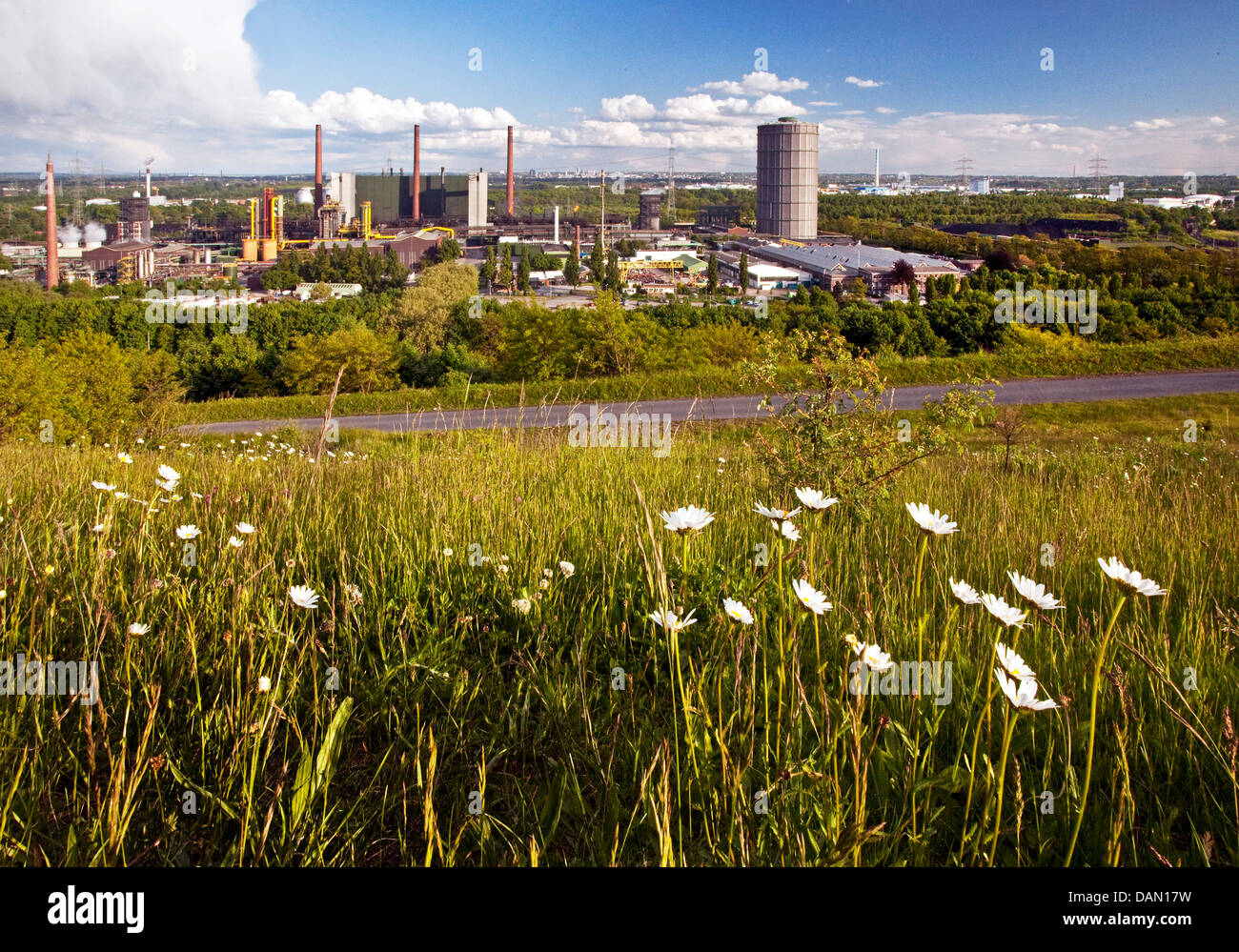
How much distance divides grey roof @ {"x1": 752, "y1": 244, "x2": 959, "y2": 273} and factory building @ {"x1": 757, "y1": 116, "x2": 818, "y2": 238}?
10809 millimetres

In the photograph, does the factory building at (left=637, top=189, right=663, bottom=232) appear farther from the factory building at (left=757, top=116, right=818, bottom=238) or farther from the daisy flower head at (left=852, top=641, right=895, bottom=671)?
the daisy flower head at (left=852, top=641, right=895, bottom=671)

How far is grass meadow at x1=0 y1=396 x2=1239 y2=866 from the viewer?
60.0 inches

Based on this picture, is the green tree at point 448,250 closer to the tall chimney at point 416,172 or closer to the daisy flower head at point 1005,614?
the tall chimney at point 416,172

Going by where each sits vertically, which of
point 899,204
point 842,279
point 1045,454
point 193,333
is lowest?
point 1045,454

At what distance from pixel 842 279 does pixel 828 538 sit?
5489 centimetres

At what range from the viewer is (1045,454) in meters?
9.67

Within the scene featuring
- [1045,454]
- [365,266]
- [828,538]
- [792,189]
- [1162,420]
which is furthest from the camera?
[792,189]

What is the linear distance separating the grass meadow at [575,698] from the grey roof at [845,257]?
52.7 m

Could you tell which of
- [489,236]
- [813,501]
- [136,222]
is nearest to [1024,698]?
[813,501]

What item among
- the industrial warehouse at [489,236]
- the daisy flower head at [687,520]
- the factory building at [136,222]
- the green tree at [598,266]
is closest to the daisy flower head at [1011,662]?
the daisy flower head at [687,520]

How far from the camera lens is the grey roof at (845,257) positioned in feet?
178

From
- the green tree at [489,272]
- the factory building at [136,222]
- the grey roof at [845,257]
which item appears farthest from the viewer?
the factory building at [136,222]

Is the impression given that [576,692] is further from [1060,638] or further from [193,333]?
[193,333]
